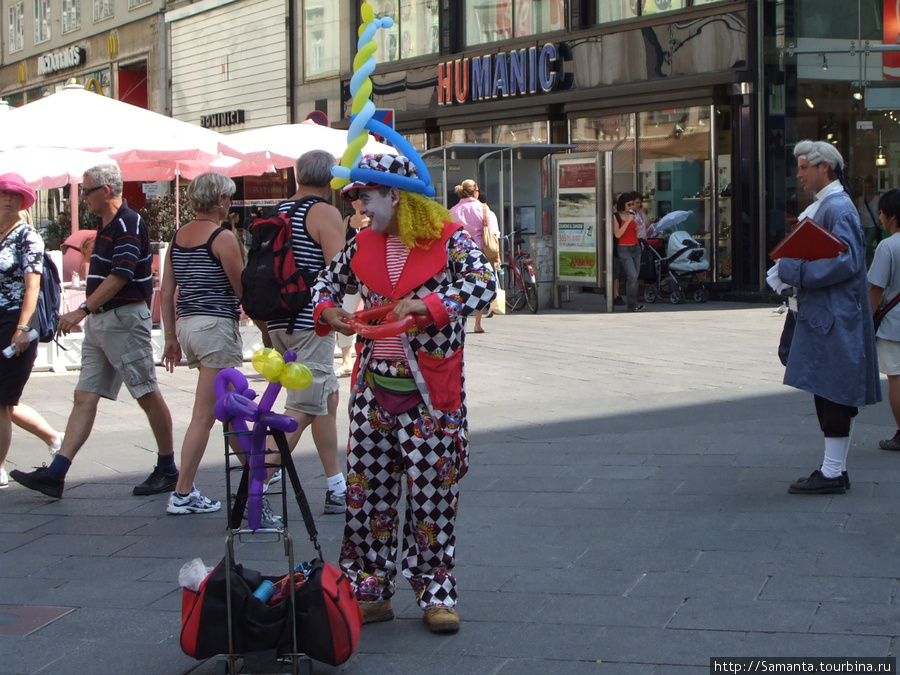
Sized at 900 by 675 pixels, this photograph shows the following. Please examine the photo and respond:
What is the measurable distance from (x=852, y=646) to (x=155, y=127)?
11050 millimetres

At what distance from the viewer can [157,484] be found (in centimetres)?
657

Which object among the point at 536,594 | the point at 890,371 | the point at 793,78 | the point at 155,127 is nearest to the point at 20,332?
the point at 536,594

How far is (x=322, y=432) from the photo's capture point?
19.6ft

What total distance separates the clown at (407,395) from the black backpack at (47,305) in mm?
Answer: 2958

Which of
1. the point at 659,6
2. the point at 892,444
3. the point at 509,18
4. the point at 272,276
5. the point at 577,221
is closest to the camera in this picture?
the point at 272,276

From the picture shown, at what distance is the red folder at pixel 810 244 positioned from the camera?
5.61m

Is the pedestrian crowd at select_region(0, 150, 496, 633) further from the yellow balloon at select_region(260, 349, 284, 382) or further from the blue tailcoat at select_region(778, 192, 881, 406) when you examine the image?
the blue tailcoat at select_region(778, 192, 881, 406)

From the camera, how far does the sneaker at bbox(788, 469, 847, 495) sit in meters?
5.93

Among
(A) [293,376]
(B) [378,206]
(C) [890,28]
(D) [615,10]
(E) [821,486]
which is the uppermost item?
(D) [615,10]

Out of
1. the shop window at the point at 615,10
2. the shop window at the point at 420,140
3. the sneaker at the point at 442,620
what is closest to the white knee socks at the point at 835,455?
the sneaker at the point at 442,620

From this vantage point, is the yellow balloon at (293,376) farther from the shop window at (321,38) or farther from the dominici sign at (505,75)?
the shop window at (321,38)

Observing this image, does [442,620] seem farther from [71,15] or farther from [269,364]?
[71,15]

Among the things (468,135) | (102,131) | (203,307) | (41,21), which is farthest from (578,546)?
(41,21)

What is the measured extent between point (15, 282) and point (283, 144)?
304 inches
